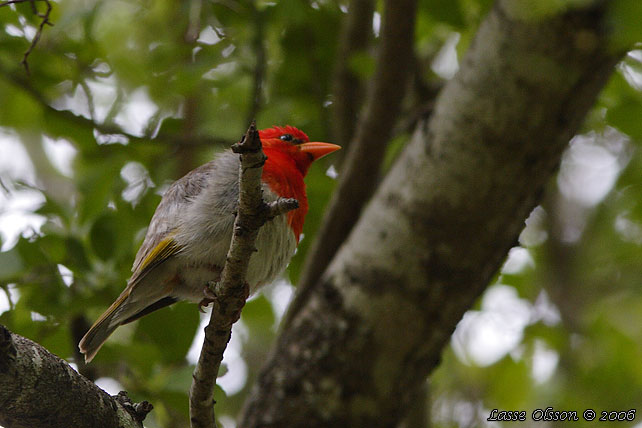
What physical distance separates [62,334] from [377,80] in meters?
2.69

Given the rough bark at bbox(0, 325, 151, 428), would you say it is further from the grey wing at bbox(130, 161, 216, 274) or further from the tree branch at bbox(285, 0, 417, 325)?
the tree branch at bbox(285, 0, 417, 325)

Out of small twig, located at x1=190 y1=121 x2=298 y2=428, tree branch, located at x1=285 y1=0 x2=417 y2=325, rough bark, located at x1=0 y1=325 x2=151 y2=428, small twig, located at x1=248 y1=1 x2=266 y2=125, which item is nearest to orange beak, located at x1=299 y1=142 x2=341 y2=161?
tree branch, located at x1=285 y1=0 x2=417 y2=325

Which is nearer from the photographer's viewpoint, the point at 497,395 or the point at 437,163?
the point at 437,163

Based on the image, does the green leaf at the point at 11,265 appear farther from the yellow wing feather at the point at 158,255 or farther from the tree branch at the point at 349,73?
the tree branch at the point at 349,73

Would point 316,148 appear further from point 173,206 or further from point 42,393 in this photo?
point 42,393

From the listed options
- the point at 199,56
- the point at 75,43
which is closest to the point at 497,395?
the point at 199,56

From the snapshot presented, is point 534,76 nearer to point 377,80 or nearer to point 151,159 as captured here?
point 377,80

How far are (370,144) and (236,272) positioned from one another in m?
2.41

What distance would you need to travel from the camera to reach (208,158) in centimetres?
639

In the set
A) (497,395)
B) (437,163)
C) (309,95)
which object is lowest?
(497,395)

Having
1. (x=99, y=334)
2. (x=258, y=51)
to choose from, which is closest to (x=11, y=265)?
(x=99, y=334)

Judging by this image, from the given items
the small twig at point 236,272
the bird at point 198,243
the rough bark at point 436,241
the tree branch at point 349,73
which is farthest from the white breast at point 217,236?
the tree branch at point 349,73

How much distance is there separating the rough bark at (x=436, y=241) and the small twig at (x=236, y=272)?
1.02 meters

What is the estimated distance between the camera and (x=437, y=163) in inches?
171
